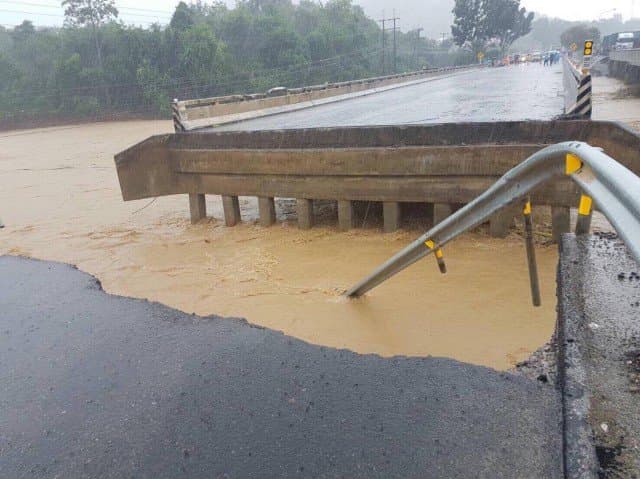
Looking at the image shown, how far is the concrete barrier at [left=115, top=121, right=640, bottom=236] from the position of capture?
6371mm

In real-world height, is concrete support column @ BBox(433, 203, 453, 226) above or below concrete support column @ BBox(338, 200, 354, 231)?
above

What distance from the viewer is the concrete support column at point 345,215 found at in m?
7.70

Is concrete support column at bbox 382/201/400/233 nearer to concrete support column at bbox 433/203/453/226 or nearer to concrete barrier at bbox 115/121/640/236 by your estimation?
concrete barrier at bbox 115/121/640/236

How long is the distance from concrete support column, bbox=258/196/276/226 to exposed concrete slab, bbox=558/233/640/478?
580 cm

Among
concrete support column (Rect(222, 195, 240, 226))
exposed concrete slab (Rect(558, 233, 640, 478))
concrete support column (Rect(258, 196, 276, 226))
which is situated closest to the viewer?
exposed concrete slab (Rect(558, 233, 640, 478))

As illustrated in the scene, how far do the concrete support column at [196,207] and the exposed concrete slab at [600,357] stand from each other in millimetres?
7007

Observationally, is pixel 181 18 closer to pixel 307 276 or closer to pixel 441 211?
pixel 441 211

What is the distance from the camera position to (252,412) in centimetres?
314

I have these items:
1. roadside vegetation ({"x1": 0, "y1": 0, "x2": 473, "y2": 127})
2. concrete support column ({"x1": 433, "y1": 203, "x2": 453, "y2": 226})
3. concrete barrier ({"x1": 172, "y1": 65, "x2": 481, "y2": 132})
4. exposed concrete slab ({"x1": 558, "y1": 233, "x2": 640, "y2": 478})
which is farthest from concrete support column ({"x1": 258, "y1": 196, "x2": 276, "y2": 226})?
roadside vegetation ({"x1": 0, "y1": 0, "x2": 473, "y2": 127})

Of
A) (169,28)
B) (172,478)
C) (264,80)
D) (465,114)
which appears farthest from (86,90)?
(172,478)

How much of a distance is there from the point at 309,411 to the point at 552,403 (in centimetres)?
130

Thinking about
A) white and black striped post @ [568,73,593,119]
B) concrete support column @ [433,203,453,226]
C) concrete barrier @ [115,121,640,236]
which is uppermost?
white and black striped post @ [568,73,593,119]

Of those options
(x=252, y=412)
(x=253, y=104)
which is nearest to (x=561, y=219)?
(x=252, y=412)

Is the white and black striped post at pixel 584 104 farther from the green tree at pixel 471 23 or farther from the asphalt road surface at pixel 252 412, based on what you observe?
the green tree at pixel 471 23
